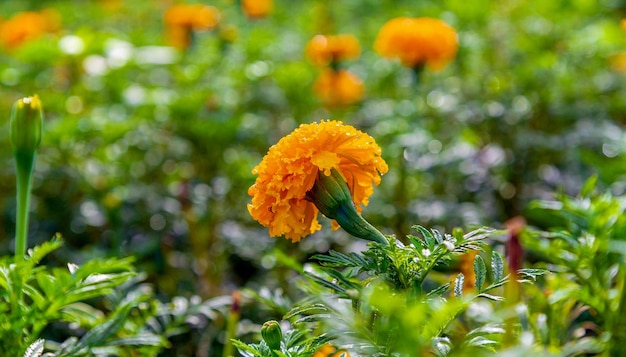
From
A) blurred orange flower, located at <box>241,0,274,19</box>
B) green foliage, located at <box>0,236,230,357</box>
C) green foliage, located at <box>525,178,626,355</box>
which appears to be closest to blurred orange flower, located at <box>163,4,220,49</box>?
blurred orange flower, located at <box>241,0,274,19</box>

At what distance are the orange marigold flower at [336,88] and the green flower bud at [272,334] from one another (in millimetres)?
1657

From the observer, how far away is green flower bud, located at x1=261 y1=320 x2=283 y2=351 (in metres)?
0.83

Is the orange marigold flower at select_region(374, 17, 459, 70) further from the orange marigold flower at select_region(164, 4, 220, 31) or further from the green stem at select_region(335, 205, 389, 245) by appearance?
the green stem at select_region(335, 205, 389, 245)

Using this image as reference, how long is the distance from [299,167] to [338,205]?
0.07 metres

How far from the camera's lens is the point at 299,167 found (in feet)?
2.78

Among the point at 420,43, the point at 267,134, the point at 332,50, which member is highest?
the point at 420,43

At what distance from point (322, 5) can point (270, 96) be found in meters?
1.47

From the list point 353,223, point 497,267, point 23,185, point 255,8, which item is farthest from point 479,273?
point 255,8

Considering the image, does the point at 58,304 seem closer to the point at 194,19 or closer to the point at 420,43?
the point at 420,43

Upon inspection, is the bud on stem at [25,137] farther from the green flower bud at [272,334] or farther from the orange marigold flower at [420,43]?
the orange marigold flower at [420,43]

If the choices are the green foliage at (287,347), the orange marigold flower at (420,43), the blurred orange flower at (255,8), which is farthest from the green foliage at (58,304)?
the blurred orange flower at (255,8)

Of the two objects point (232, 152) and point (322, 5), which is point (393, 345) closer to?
point (232, 152)

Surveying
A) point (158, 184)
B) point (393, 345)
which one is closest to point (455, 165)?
point (158, 184)

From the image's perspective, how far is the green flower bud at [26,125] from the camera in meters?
1.11
